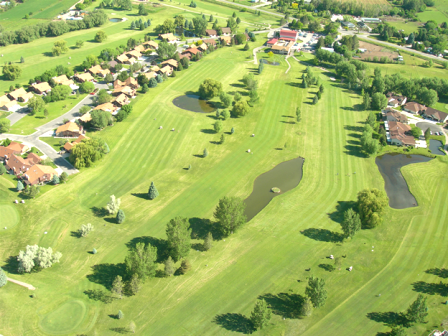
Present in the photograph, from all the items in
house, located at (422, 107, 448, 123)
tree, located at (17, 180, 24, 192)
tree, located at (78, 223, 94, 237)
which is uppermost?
house, located at (422, 107, 448, 123)

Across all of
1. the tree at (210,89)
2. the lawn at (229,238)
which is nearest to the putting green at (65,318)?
the lawn at (229,238)

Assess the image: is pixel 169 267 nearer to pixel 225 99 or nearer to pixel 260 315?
pixel 260 315

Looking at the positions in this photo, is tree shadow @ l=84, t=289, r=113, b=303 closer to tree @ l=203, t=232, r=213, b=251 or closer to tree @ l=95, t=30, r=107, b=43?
tree @ l=203, t=232, r=213, b=251

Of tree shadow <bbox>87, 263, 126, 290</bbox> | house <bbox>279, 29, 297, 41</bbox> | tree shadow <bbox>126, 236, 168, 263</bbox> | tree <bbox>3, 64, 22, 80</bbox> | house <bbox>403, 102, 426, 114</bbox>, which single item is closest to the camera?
tree shadow <bbox>87, 263, 126, 290</bbox>

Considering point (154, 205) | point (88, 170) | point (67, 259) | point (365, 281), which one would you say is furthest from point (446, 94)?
point (67, 259)

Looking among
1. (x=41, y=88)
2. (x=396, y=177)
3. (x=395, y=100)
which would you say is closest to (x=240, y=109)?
(x=396, y=177)

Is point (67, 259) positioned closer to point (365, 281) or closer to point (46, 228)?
point (46, 228)

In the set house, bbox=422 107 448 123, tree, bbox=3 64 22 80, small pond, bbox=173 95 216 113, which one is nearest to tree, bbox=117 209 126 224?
small pond, bbox=173 95 216 113
